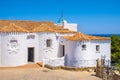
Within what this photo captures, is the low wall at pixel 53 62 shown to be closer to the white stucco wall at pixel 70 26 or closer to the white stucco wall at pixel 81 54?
the white stucco wall at pixel 81 54

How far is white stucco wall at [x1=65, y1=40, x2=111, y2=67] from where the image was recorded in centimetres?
3431

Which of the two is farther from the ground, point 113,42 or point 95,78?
point 113,42

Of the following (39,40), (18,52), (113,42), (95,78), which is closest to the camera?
(95,78)

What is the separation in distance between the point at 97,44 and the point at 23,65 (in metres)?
10.8

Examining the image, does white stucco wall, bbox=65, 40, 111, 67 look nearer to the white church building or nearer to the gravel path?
the white church building

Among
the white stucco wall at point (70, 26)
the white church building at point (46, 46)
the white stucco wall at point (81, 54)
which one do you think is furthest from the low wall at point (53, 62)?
the white stucco wall at point (70, 26)

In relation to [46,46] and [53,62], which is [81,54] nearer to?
[53,62]

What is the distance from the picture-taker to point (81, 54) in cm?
3434

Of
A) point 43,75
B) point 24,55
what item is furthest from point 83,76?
point 24,55

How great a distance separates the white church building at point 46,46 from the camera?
33.6 metres

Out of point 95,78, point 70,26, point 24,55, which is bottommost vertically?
point 95,78

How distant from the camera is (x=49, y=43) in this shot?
37406 millimetres

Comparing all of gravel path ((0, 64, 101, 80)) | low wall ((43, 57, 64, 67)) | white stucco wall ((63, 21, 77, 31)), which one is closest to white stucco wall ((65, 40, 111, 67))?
low wall ((43, 57, 64, 67))

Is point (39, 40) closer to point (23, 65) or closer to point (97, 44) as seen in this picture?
point (23, 65)
